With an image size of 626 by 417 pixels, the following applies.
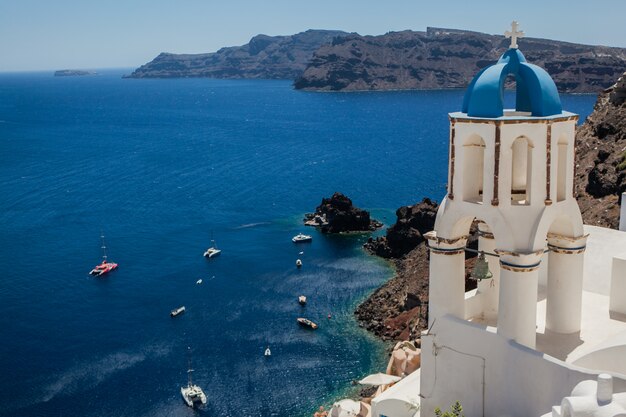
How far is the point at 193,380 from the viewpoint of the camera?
144 feet

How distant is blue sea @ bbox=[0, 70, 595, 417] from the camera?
43719mm

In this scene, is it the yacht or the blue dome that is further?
the yacht

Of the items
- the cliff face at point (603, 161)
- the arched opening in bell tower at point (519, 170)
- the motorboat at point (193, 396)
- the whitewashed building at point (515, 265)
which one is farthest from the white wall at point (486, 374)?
the cliff face at point (603, 161)

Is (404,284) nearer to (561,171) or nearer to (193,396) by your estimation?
(193,396)

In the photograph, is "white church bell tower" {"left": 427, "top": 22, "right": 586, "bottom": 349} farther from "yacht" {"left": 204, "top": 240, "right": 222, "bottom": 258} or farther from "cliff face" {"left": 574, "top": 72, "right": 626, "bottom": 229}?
"yacht" {"left": 204, "top": 240, "right": 222, "bottom": 258}

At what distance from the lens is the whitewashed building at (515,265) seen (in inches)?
579

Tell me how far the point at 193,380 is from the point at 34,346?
1486cm

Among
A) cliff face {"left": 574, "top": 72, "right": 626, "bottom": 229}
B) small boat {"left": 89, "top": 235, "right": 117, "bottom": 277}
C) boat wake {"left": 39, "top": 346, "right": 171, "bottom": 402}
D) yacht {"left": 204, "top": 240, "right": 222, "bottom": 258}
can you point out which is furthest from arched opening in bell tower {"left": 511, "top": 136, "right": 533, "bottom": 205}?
yacht {"left": 204, "top": 240, "right": 222, "bottom": 258}

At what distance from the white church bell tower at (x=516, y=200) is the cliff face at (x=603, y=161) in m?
29.2

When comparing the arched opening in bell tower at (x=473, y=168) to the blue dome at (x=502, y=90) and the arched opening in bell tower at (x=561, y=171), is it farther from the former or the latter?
the arched opening in bell tower at (x=561, y=171)

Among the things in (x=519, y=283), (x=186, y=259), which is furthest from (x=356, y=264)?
(x=519, y=283)

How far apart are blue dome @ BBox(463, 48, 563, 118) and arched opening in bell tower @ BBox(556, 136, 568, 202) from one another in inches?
31.2

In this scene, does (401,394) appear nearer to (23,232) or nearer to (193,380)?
(193,380)

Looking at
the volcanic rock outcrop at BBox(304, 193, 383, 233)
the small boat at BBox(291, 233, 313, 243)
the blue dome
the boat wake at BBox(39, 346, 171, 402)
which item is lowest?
the boat wake at BBox(39, 346, 171, 402)
